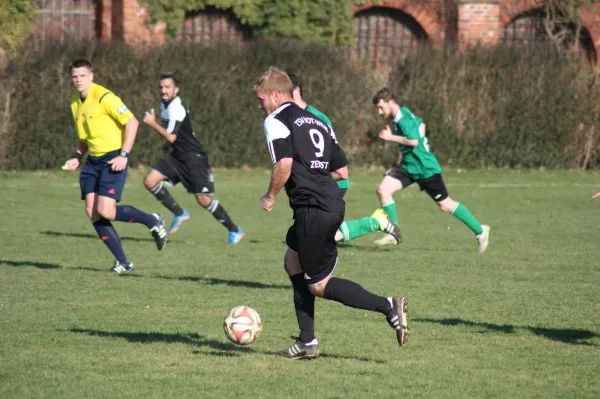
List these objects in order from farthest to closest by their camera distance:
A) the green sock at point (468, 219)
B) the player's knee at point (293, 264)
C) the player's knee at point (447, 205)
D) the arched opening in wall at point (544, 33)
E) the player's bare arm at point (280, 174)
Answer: the arched opening in wall at point (544, 33)
the player's knee at point (447, 205)
the green sock at point (468, 219)
the player's knee at point (293, 264)
the player's bare arm at point (280, 174)

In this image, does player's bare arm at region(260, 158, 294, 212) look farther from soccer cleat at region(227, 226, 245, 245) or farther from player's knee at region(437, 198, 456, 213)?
soccer cleat at region(227, 226, 245, 245)

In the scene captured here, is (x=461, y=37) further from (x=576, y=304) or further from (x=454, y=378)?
(x=454, y=378)

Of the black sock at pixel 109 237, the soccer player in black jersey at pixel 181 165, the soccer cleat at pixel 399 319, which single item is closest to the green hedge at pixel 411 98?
the soccer player in black jersey at pixel 181 165

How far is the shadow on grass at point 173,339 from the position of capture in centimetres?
679

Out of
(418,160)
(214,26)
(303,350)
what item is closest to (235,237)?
(418,160)

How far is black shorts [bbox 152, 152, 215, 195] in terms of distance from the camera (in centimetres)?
1295

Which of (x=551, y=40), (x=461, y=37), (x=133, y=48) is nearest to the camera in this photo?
(x=133, y=48)

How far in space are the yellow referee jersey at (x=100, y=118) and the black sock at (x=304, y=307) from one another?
3.86 metres

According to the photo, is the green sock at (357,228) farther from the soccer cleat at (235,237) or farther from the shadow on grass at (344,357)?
the shadow on grass at (344,357)

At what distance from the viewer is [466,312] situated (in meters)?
8.12

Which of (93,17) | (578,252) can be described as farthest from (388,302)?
(93,17)

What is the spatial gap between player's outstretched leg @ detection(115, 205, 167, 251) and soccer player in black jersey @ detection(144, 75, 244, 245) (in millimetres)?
1837

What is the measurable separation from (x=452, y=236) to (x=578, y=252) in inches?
80.6

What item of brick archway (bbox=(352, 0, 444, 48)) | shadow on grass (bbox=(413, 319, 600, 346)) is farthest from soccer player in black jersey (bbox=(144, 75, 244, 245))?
brick archway (bbox=(352, 0, 444, 48))
